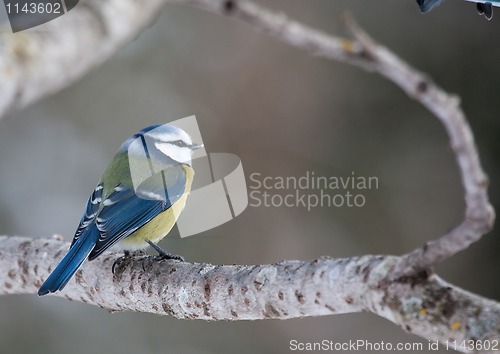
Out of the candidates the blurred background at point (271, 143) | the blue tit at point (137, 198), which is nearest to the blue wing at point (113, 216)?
the blue tit at point (137, 198)

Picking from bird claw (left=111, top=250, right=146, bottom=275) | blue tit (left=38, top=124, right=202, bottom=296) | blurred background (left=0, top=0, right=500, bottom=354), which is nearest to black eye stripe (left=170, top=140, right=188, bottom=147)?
blue tit (left=38, top=124, right=202, bottom=296)

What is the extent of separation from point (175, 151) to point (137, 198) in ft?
0.51

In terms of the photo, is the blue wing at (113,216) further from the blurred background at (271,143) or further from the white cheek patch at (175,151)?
the blurred background at (271,143)

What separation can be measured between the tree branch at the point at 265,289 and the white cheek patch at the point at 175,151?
0.26m

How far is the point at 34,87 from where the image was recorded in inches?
23.3

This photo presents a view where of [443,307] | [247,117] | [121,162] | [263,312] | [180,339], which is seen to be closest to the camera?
[443,307]

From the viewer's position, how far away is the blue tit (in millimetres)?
1255

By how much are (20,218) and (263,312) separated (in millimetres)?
1951

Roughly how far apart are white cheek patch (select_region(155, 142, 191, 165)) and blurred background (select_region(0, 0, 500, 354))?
3.10ft

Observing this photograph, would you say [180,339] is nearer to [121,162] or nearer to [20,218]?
[20,218]

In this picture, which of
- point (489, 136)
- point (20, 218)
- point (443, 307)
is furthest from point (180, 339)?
point (443, 307)

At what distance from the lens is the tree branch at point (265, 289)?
75 centimetres

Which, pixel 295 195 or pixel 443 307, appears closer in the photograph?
pixel 443 307

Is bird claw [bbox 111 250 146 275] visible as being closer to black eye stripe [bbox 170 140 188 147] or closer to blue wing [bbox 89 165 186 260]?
blue wing [bbox 89 165 186 260]
